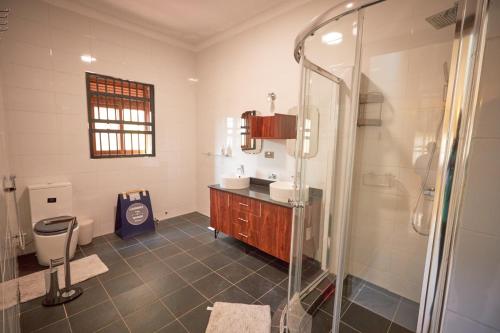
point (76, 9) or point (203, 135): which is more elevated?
point (76, 9)

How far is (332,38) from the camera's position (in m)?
2.04

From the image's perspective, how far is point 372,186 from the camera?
2021 millimetres

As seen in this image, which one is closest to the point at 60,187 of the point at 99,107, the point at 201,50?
the point at 99,107

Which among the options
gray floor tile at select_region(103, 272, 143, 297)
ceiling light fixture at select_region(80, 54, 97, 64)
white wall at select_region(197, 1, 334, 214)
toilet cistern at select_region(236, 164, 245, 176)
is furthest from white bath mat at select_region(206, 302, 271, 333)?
ceiling light fixture at select_region(80, 54, 97, 64)

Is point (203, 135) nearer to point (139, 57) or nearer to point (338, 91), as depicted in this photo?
point (139, 57)

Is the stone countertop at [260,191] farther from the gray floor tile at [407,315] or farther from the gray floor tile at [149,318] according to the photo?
the gray floor tile at [149,318]

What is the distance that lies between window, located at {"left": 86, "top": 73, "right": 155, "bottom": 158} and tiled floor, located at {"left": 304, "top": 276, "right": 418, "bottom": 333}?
122 inches

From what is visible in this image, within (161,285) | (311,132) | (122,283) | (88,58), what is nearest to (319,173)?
(311,132)

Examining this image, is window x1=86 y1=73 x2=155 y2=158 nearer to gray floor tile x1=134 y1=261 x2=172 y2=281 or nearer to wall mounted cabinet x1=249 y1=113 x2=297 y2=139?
gray floor tile x1=134 y1=261 x2=172 y2=281

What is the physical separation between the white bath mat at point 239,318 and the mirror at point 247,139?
6.13 feet

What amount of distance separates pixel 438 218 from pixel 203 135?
3590 millimetres

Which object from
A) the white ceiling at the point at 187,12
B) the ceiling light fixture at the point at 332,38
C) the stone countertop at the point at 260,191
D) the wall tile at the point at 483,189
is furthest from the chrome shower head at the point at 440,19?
the stone countertop at the point at 260,191

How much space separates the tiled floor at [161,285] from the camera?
174cm

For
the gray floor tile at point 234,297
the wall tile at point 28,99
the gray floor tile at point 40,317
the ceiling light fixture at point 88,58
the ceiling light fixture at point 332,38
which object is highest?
the ceiling light fixture at point 88,58
